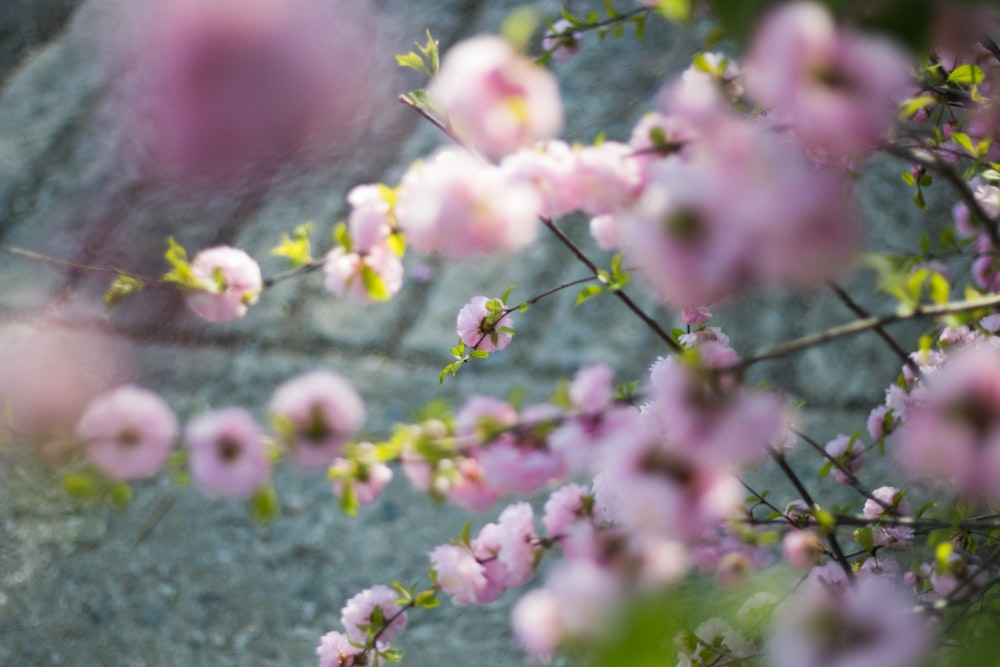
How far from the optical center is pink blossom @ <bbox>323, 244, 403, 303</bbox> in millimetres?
581

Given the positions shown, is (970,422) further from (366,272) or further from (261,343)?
(261,343)

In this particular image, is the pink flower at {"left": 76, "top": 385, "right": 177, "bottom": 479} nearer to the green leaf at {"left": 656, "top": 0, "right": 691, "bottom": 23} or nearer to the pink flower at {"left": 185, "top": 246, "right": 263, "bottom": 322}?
the pink flower at {"left": 185, "top": 246, "right": 263, "bottom": 322}

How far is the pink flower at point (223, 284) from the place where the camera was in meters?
0.62

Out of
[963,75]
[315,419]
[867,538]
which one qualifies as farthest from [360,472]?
[963,75]

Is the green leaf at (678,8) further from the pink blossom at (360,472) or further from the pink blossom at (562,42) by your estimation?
the pink blossom at (562,42)

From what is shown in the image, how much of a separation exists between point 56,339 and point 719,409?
172 cm

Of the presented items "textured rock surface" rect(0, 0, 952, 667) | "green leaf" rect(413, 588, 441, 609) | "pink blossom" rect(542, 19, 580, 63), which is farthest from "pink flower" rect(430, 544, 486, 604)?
"textured rock surface" rect(0, 0, 952, 667)

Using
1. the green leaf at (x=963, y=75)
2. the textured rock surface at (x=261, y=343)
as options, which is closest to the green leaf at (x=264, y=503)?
the green leaf at (x=963, y=75)

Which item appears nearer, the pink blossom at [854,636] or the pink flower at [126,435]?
the pink blossom at [854,636]

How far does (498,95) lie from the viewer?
454 mm

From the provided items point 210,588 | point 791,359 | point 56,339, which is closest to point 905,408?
point 791,359

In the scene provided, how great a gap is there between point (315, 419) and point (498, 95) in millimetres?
184

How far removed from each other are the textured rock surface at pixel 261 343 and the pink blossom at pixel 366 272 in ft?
2.87

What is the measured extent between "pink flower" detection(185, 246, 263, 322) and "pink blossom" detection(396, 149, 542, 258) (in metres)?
0.19
